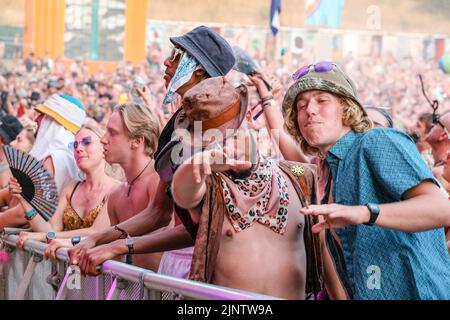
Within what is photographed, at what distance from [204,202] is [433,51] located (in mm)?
35066

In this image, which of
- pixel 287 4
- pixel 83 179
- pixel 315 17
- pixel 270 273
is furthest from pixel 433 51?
pixel 270 273

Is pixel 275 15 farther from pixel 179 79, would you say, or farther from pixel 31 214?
pixel 179 79

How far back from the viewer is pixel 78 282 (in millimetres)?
3975

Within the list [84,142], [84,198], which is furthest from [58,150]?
[84,198]

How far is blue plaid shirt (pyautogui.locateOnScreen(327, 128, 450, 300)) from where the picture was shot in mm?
3025

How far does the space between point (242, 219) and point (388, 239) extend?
1.50 feet

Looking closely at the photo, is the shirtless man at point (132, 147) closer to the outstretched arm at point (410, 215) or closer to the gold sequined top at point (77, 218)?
the gold sequined top at point (77, 218)

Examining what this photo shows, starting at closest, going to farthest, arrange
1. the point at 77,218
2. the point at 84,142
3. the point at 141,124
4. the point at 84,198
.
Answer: the point at 141,124 → the point at 77,218 → the point at 84,198 → the point at 84,142

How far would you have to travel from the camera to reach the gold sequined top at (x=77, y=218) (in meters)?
5.25

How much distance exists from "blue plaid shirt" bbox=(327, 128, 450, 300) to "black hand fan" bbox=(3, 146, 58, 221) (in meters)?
2.41

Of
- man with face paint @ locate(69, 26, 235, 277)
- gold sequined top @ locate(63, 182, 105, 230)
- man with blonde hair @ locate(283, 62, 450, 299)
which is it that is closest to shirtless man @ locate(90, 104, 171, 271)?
gold sequined top @ locate(63, 182, 105, 230)

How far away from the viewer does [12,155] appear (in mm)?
5152

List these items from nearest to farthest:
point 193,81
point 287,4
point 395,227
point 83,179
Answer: point 395,227 < point 193,81 < point 83,179 < point 287,4
